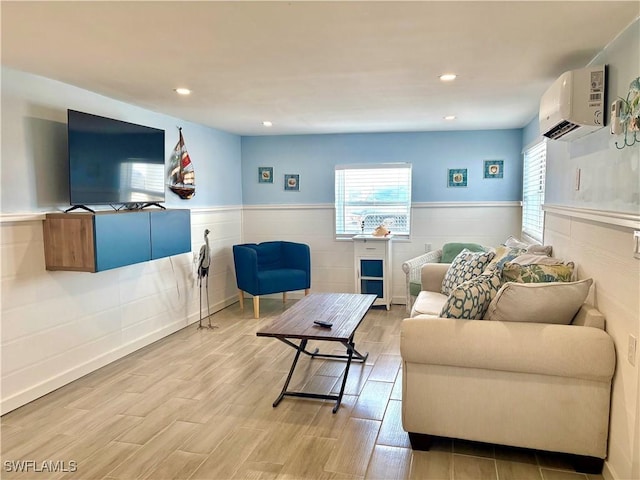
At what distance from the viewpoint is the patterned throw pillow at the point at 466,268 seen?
136 inches

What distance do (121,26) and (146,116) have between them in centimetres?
216

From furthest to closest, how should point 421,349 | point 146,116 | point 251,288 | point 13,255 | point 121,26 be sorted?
point 251,288
point 146,116
point 13,255
point 421,349
point 121,26

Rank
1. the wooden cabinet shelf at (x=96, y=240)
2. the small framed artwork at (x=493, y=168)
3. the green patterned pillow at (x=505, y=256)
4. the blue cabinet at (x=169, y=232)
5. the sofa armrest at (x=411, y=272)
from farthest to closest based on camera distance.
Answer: the small framed artwork at (x=493, y=168) → the sofa armrest at (x=411, y=272) → the blue cabinet at (x=169, y=232) → the green patterned pillow at (x=505, y=256) → the wooden cabinet shelf at (x=96, y=240)

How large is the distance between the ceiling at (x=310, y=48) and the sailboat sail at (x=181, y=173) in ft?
2.19

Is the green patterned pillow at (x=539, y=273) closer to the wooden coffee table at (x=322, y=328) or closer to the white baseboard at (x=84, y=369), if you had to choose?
the wooden coffee table at (x=322, y=328)

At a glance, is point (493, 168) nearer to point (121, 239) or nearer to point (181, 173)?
point (181, 173)

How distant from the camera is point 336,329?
117 inches

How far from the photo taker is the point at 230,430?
269 centimetres

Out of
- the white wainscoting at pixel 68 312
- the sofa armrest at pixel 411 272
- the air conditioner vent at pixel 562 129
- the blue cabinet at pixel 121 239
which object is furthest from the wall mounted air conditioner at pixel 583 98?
the white wainscoting at pixel 68 312

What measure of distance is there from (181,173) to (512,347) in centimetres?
363

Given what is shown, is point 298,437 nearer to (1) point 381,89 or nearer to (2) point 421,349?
(2) point 421,349

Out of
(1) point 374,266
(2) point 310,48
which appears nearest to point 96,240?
(2) point 310,48

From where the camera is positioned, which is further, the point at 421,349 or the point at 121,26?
the point at 421,349

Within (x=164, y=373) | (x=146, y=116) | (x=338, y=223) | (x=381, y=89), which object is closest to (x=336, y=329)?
(x=164, y=373)
